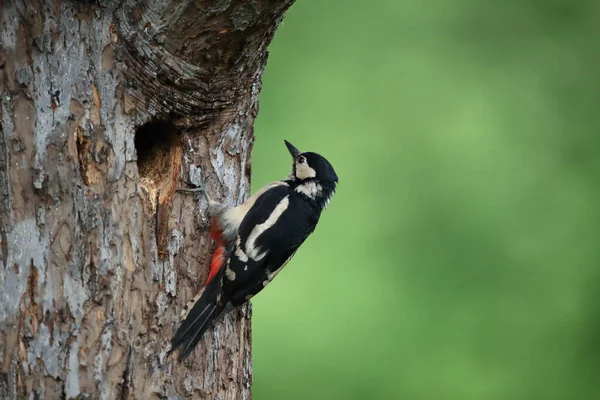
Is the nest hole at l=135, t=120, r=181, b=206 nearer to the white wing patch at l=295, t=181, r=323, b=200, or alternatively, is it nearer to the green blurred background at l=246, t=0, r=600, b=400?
the white wing patch at l=295, t=181, r=323, b=200

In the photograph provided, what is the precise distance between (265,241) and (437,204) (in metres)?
2.86

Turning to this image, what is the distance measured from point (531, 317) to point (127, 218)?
13.5 ft

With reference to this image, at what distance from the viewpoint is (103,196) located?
3377 millimetres

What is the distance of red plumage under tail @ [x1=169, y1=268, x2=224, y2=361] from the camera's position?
136 inches

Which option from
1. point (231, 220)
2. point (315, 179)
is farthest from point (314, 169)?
point (231, 220)

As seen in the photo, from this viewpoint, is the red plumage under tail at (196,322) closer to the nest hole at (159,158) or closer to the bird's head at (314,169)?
the nest hole at (159,158)

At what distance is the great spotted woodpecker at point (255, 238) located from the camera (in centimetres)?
352

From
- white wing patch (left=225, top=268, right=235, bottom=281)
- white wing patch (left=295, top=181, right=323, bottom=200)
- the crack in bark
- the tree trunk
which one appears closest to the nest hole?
the tree trunk

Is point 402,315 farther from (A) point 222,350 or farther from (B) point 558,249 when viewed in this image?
(A) point 222,350

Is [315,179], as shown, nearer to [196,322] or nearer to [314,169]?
[314,169]

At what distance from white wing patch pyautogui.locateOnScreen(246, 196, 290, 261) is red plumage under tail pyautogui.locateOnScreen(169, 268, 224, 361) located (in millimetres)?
432

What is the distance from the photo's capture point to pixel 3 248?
323 cm

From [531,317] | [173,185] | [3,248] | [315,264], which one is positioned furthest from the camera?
[531,317]

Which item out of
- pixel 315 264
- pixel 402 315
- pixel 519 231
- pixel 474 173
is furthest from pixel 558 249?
pixel 315 264
